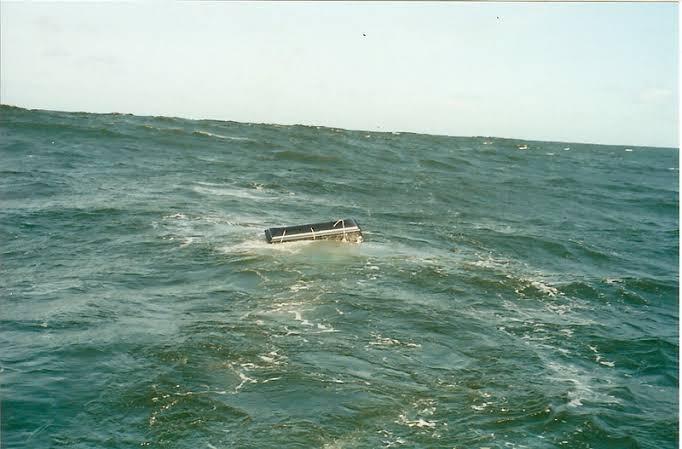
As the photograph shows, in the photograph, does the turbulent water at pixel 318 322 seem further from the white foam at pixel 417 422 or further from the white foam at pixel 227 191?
the white foam at pixel 227 191

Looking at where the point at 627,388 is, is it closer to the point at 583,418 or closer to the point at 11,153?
the point at 583,418

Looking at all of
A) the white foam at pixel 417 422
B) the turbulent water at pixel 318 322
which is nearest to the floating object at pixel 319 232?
the turbulent water at pixel 318 322

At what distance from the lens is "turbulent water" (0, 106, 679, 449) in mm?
15766

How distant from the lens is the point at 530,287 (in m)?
29.2

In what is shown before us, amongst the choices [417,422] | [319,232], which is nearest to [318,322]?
[417,422]

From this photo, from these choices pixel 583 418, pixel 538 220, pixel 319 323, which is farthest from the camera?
pixel 538 220

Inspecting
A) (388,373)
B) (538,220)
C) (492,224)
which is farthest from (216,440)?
(538,220)

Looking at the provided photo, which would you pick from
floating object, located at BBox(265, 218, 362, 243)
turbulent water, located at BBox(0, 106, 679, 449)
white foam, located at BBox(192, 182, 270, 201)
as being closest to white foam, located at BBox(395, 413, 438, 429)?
turbulent water, located at BBox(0, 106, 679, 449)

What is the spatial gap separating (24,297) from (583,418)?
20.8 metres

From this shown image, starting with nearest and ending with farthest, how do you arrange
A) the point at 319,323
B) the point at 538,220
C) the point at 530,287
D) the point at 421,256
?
the point at 319,323
the point at 530,287
the point at 421,256
the point at 538,220

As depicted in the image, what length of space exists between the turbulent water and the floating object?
2.12 feet

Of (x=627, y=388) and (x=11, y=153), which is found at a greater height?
(x=11, y=153)

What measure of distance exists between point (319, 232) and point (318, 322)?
11178 mm

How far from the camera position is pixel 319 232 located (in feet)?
108
